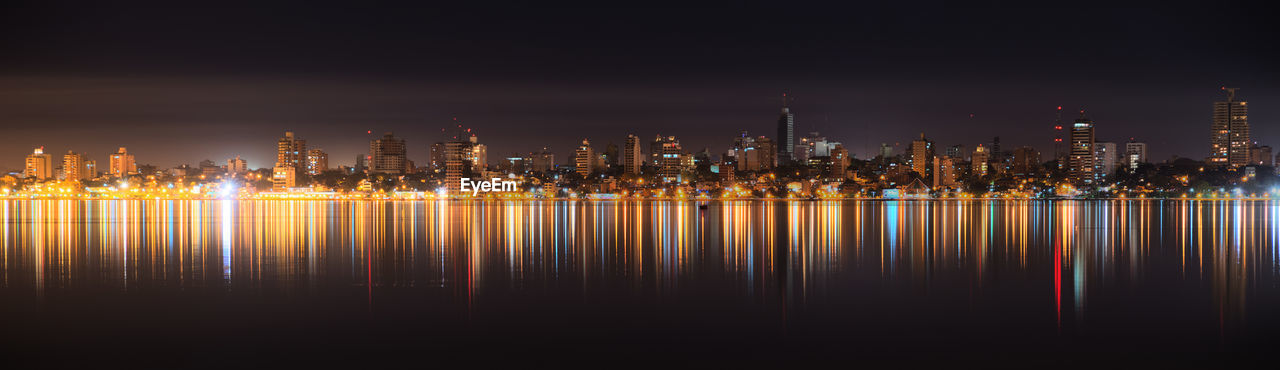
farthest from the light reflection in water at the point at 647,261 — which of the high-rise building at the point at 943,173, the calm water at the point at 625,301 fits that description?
the high-rise building at the point at 943,173

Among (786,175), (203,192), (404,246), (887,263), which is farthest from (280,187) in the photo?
(887,263)

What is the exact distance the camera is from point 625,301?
1734 centimetres

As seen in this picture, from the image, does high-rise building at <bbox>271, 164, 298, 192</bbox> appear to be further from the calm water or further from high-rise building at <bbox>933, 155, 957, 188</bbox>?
the calm water

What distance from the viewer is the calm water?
12867mm

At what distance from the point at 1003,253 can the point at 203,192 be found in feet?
570

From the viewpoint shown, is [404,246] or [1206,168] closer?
[404,246]

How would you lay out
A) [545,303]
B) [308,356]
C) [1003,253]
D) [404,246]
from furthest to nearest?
[404,246]
[1003,253]
[545,303]
[308,356]

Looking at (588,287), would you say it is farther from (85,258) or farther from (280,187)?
(280,187)

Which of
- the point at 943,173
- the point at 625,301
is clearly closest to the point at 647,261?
the point at 625,301

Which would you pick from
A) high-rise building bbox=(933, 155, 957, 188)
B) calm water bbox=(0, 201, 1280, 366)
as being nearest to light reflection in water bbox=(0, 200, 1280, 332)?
calm water bbox=(0, 201, 1280, 366)

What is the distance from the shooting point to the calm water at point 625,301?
12867 millimetres

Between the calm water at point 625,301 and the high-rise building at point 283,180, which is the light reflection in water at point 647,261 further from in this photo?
the high-rise building at point 283,180

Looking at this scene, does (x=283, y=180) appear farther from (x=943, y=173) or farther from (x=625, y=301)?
(x=625, y=301)

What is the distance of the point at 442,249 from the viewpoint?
30.0 m
